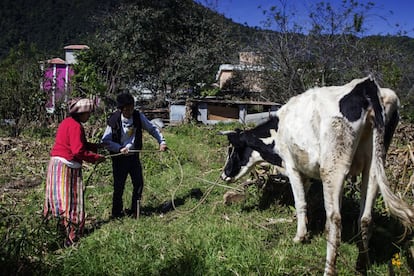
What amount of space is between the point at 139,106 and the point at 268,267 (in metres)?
16.7

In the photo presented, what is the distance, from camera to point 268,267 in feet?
13.5

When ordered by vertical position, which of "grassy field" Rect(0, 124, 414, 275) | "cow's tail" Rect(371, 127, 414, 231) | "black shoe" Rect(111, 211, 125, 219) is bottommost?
"black shoe" Rect(111, 211, 125, 219)

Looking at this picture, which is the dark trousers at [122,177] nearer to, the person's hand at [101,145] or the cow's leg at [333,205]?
the person's hand at [101,145]

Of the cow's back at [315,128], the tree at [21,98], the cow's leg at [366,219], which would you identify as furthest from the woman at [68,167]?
the tree at [21,98]

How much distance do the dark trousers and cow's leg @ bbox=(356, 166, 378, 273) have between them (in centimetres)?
332

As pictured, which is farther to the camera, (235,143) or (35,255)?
(235,143)

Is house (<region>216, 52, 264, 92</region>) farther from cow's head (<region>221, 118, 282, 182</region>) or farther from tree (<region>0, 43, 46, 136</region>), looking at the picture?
cow's head (<region>221, 118, 282, 182</region>)

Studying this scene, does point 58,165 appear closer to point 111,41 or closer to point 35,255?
point 35,255

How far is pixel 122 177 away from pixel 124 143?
1.67 feet

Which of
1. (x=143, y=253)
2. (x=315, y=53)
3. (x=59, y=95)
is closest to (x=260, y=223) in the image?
(x=143, y=253)

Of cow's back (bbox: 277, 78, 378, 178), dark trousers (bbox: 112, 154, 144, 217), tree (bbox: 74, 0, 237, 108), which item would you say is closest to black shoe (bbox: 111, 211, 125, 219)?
dark trousers (bbox: 112, 154, 144, 217)

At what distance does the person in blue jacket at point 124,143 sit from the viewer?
5969 mm

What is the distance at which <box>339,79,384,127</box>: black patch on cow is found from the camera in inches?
162

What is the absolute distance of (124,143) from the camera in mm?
6184
